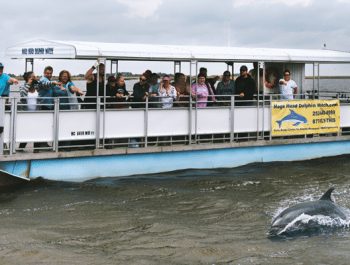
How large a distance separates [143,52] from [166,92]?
1201 mm

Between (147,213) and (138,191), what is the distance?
5.28 feet

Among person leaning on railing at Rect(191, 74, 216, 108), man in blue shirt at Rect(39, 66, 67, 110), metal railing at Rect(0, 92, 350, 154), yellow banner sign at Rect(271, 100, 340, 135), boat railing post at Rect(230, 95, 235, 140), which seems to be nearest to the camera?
metal railing at Rect(0, 92, 350, 154)

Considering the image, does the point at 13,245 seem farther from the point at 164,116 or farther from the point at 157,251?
the point at 164,116

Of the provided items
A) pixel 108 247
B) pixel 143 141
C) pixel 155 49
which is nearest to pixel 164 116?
pixel 143 141

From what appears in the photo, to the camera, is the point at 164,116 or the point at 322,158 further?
the point at 322,158

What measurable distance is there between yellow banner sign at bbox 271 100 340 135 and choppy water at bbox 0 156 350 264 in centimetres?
144

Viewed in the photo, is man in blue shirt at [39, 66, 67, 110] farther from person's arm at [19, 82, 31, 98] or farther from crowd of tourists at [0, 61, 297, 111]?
person's arm at [19, 82, 31, 98]

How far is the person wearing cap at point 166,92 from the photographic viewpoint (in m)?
12.5

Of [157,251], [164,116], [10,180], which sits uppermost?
[164,116]

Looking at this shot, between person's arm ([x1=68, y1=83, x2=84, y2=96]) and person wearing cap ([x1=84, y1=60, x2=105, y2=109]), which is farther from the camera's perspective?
person wearing cap ([x1=84, y1=60, x2=105, y2=109])

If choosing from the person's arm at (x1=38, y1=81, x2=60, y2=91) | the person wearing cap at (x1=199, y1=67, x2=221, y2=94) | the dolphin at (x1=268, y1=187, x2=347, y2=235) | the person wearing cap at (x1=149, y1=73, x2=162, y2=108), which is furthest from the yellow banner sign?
the person's arm at (x1=38, y1=81, x2=60, y2=91)

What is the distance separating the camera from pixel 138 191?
36.7 ft

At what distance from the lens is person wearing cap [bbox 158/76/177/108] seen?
12469 millimetres

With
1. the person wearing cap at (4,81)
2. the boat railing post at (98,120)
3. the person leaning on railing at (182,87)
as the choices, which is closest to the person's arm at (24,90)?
the person wearing cap at (4,81)
